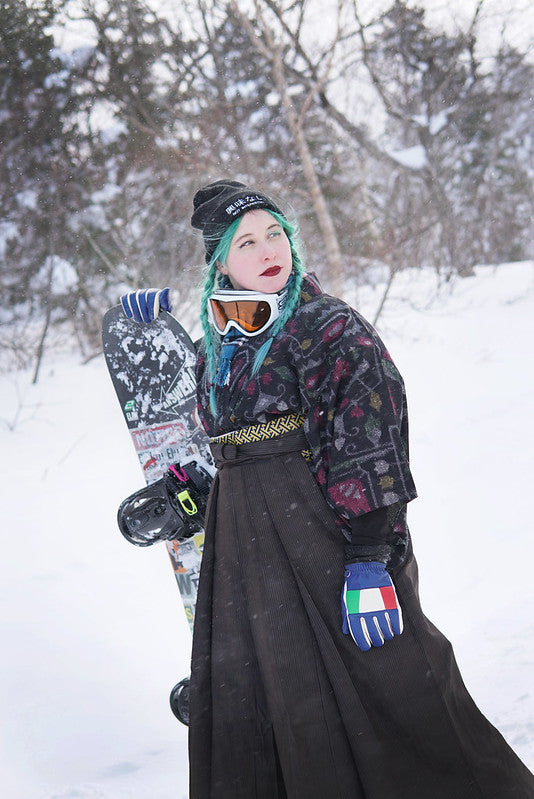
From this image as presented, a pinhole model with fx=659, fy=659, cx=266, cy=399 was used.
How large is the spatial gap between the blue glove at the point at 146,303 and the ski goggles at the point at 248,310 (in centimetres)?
67

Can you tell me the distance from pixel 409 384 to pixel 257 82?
5514mm

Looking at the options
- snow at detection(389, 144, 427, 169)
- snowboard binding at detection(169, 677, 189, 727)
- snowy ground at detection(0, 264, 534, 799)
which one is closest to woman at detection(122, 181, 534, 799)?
snowboard binding at detection(169, 677, 189, 727)

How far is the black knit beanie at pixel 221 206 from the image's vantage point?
165 cm

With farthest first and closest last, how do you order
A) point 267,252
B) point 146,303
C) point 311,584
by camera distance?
1. point 146,303
2. point 267,252
3. point 311,584

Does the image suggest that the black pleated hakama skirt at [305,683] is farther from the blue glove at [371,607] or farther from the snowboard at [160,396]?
the snowboard at [160,396]

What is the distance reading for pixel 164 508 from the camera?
1.98 m

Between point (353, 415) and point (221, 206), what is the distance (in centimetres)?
64

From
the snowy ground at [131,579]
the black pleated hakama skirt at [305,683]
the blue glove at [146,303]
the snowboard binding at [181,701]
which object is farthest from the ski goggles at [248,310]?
the snowy ground at [131,579]

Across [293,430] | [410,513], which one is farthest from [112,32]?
[293,430]

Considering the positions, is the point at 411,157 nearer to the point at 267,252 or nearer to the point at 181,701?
the point at 267,252

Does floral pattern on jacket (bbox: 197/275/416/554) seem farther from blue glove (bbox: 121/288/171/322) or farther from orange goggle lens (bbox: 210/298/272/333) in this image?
blue glove (bbox: 121/288/171/322)

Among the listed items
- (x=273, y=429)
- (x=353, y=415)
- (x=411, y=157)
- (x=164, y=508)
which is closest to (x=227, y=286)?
(x=273, y=429)

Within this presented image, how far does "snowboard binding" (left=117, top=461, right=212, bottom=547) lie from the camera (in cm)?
195

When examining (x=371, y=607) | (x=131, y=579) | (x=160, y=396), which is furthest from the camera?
(x=131, y=579)
